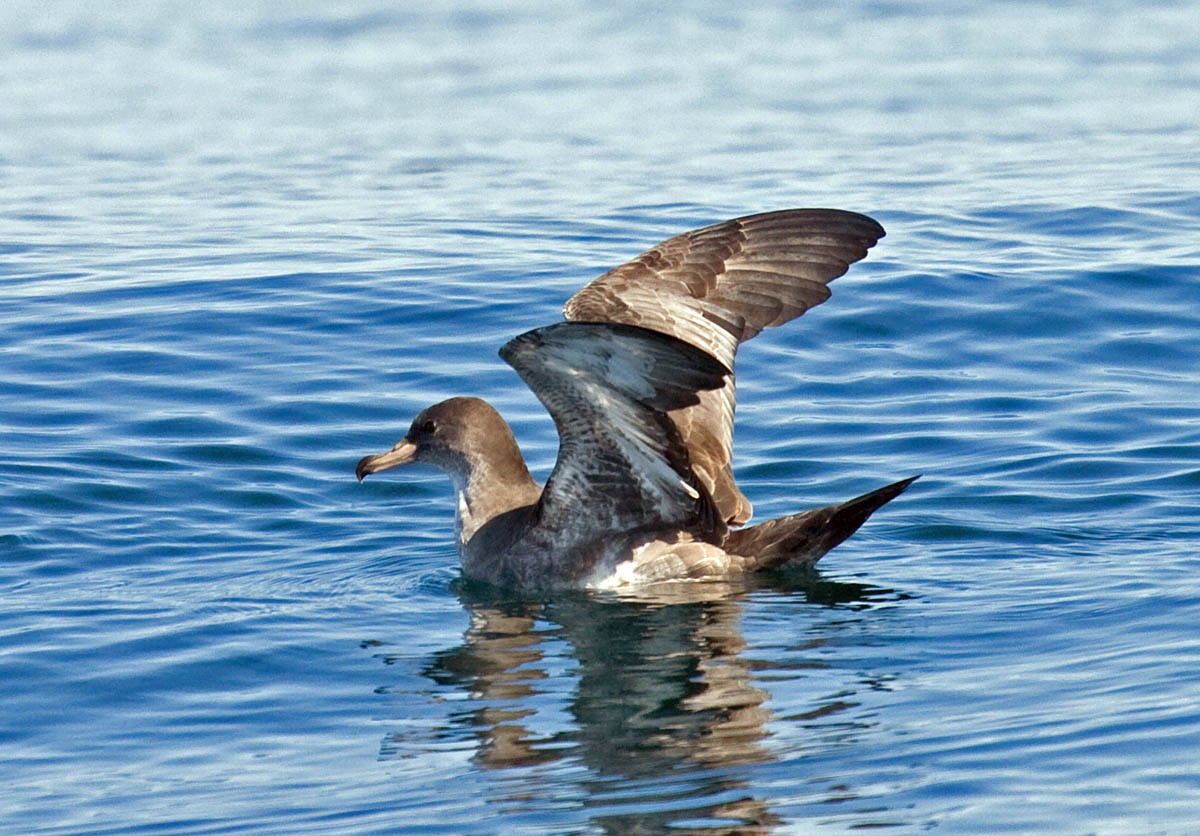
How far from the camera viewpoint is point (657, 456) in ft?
29.1

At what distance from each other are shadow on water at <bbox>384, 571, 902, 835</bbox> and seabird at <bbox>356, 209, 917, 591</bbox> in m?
0.19

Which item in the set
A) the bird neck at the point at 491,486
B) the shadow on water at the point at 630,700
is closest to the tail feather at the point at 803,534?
the shadow on water at the point at 630,700

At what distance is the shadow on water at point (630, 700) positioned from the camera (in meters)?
6.04

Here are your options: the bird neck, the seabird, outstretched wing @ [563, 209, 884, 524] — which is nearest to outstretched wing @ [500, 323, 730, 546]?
the seabird

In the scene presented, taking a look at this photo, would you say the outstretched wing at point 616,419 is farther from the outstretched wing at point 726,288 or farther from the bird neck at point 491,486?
the bird neck at point 491,486

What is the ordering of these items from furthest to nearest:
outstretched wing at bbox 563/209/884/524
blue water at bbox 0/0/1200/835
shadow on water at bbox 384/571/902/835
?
1. outstretched wing at bbox 563/209/884/524
2. blue water at bbox 0/0/1200/835
3. shadow on water at bbox 384/571/902/835

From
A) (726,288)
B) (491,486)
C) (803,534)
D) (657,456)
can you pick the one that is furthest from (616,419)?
(491,486)

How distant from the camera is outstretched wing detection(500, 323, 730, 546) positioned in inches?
300

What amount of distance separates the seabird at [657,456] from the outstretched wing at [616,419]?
10 mm

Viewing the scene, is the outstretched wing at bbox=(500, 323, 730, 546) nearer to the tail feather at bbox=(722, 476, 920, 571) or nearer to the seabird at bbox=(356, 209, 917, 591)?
the seabird at bbox=(356, 209, 917, 591)

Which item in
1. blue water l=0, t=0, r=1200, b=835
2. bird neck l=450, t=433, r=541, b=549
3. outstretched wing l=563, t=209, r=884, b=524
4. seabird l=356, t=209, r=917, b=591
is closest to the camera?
blue water l=0, t=0, r=1200, b=835

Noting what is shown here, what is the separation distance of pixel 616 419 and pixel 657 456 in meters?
0.42

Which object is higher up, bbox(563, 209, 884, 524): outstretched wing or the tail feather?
bbox(563, 209, 884, 524): outstretched wing

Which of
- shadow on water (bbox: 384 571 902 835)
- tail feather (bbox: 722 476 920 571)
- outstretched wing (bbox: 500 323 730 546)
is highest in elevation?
outstretched wing (bbox: 500 323 730 546)
